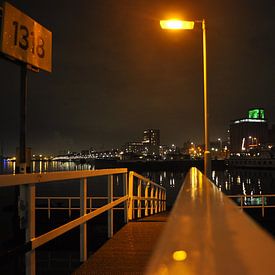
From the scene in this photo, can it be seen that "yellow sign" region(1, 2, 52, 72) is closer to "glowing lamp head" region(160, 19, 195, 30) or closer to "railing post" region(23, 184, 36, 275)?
"railing post" region(23, 184, 36, 275)

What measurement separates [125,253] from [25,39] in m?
3.48

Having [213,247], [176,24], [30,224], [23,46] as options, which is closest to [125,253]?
[30,224]

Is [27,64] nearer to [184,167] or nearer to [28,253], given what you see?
[28,253]

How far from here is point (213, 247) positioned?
1300mm

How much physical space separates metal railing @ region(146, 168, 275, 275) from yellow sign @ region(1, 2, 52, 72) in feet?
10.8

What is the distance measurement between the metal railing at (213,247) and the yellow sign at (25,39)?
328cm

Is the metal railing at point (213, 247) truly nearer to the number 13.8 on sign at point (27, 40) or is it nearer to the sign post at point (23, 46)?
the sign post at point (23, 46)

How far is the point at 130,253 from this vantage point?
512 cm

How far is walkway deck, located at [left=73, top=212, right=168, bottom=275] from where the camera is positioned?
4.30 meters

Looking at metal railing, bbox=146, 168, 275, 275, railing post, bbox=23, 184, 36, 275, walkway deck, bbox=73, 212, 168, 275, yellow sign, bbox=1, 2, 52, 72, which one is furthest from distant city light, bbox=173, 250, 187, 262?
yellow sign, bbox=1, 2, 52, 72

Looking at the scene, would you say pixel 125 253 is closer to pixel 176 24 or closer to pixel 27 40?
pixel 27 40

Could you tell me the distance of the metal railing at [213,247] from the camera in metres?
1.08

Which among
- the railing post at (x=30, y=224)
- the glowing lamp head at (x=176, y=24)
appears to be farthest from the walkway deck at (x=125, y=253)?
the glowing lamp head at (x=176, y=24)

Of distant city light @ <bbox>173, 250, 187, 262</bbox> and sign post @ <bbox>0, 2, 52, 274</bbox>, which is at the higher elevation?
sign post @ <bbox>0, 2, 52, 274</bbox>
